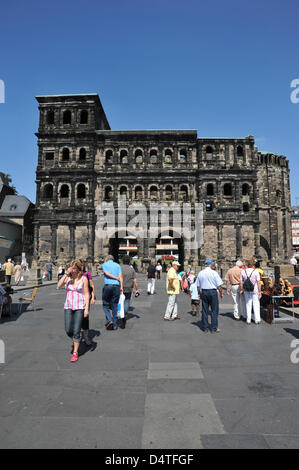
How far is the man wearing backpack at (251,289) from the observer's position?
709 cm

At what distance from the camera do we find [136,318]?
7.86m

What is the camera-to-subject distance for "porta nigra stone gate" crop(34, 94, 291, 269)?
31969 millimetres

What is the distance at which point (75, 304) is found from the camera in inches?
180

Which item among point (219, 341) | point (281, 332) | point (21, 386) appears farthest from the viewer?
point (281, 332)

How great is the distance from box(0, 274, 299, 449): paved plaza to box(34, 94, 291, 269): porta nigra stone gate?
86.0 feet

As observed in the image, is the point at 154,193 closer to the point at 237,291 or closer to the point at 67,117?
the point at 67,117

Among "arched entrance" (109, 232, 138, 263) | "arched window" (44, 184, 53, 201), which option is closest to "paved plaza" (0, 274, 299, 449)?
"arched entrance" (109, 232, 138, 263)

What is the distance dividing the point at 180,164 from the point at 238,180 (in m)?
7.05

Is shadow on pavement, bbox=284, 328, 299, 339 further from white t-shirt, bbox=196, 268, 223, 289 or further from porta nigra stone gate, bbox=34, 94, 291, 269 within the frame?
porta nigra stone gate, bbox=34, 94, 291, 269

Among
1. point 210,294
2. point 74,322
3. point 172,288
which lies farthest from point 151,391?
point 172,288

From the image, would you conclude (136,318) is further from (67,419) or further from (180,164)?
(180,164)

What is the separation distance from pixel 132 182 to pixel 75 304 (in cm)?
2921

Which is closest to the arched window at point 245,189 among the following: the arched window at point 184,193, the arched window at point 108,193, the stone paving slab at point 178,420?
the arched window at point 184,193
